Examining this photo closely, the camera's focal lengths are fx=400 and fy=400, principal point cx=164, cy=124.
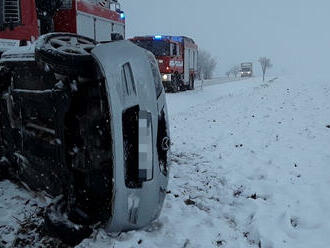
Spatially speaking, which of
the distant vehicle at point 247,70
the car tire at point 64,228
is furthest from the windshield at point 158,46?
the distant vehicle at point 247,70

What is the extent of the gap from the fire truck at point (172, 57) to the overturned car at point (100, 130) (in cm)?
1699

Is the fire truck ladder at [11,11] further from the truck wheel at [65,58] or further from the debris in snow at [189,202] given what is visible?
the debris in snow at [189,202]

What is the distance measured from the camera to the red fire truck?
4285 mm

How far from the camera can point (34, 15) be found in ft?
17.8

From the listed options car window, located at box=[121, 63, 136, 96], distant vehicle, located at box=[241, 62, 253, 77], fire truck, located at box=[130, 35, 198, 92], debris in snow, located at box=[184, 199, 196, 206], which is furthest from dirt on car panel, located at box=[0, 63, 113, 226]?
distant vehicle, located at box=[241, 62, 253, 77]

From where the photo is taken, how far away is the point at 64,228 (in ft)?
10.3

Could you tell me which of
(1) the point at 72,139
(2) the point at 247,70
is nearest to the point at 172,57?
(1) the point at 72,139

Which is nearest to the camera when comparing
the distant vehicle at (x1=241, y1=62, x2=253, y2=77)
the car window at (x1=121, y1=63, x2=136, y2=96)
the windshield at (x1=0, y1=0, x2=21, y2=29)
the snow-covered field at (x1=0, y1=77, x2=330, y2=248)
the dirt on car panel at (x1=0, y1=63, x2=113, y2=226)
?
the car window at (x1=121, y1=63, x2=136, y2=96)

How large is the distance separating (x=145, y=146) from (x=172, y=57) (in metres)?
19.3

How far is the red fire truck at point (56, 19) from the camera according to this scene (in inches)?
169

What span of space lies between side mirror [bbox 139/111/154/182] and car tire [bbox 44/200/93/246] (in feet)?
2.19

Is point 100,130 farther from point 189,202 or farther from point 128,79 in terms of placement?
point 189,202

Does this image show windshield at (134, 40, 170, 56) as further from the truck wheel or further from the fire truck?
the truck wheel

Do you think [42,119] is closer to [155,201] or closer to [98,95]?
[98,95]
